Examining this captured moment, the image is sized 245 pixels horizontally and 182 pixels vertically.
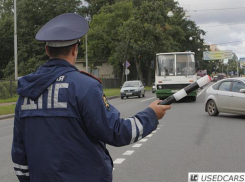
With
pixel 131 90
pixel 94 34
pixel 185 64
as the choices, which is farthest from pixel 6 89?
pixel 94 34

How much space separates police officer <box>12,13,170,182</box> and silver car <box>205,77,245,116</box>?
43.3 feet

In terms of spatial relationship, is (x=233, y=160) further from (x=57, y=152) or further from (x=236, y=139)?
(x=57, y=152)

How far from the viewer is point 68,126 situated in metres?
2.40

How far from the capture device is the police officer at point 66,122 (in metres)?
2.39

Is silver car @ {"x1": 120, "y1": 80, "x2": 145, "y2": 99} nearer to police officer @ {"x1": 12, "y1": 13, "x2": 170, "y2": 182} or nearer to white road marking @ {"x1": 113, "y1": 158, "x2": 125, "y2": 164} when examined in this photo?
white road marking @ {"x1": 113, "y1": 158, "x2": 125, "y2": 164}

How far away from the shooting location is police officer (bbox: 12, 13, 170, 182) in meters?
2.39

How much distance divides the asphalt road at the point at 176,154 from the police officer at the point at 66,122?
3.92m

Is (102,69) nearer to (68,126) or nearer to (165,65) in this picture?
(165,65)

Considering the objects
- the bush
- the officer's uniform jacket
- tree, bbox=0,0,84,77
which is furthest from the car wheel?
tree, bbox=0,0,84,77

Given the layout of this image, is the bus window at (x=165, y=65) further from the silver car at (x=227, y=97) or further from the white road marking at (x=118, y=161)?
the white road marking at (x=118, y=161)

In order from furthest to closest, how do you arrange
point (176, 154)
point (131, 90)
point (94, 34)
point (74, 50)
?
point (94, 34) → point (131, 90) → point (176, 154) → point (74, 50)

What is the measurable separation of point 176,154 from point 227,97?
7729mm

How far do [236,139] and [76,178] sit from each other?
8738 millimetres

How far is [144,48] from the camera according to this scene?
5375 centimetres
